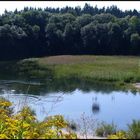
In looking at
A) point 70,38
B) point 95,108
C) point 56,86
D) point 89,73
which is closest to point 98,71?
point 89,73

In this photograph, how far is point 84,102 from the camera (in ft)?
59.9

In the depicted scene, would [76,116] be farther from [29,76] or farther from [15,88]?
[29,76]

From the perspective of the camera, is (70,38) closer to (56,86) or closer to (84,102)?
(56,86)

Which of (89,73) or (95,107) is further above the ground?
(89,73)

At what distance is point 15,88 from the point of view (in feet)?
71.3

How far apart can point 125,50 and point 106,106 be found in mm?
32322

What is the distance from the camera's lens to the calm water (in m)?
15.0

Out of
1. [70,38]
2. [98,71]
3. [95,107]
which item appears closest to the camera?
[95,107]

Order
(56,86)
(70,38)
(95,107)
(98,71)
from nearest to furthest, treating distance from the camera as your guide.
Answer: (95,107)
(56,86)
(98,71)
(70,38)

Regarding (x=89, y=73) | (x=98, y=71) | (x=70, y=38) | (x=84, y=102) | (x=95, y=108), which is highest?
(x=70, y=38)

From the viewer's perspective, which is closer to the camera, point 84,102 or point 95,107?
point 95,107

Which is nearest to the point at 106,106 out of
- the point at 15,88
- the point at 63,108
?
the point at 63,108

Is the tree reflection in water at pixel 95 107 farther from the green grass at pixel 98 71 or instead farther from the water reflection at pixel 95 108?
the green grass at pixel 98 71

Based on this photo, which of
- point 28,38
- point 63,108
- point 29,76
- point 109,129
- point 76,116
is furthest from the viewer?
point 28,38
